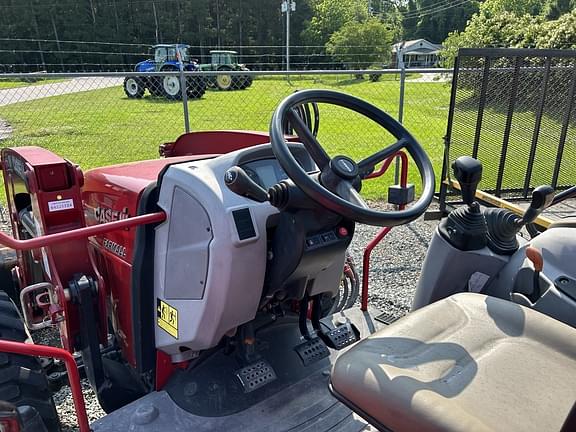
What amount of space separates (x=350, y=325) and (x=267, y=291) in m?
0.71

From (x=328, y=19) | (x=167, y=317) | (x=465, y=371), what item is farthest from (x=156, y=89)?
(x=328, y=19)

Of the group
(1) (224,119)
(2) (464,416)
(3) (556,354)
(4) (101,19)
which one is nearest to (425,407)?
(2) (464,416)

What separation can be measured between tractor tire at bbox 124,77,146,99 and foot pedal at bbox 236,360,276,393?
16.2 metres

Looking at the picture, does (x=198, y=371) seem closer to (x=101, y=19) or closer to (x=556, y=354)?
(x=556, y=354)

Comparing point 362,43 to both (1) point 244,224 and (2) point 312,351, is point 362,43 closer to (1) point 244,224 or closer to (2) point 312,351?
(2) point 312,351

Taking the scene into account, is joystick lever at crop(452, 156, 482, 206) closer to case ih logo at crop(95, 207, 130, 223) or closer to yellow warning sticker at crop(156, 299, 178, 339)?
yellow warning sticker at crop(156, 299, 178, 339)

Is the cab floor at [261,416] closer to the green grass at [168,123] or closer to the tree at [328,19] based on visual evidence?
the green grass at [168,123]

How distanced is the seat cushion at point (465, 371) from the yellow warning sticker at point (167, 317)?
0.67 meters

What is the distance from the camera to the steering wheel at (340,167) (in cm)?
153

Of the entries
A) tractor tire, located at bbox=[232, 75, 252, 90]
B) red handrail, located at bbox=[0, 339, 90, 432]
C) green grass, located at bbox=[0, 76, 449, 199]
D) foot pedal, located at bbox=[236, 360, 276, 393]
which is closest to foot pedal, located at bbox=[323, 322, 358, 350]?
foot pedal, located at bbox=[236, 360, 276, 393]

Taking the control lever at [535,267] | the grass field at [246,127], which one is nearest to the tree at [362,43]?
the grass field at [246,127]

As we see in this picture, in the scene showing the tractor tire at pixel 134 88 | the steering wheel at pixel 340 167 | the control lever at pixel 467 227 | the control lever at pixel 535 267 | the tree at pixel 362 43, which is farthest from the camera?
the tree at pixel 362 43

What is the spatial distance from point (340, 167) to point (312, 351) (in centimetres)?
92

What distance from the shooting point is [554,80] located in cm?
545
